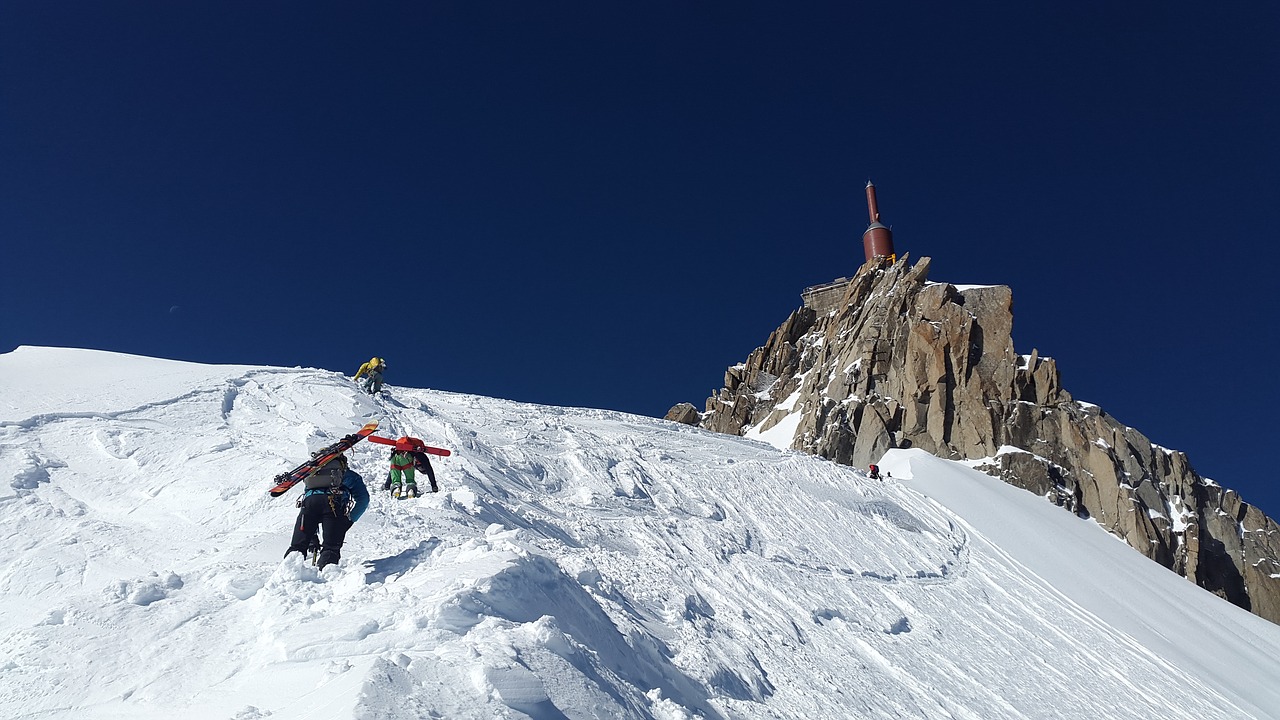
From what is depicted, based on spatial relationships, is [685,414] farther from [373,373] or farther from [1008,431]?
[373,373]

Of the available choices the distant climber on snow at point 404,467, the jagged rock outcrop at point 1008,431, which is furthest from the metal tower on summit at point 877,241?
the distant climber on snow at point 404,467

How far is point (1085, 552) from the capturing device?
23.0 meters

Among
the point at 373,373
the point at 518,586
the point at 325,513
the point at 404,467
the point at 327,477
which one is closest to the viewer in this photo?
the point at 518,586

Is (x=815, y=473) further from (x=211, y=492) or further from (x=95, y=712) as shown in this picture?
(x=95, y=712)

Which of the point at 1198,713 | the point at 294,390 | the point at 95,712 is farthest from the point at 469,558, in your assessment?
the point at 1198,713

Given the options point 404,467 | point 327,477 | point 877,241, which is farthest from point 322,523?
point 877,241

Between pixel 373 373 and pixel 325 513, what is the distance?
44.0 feet

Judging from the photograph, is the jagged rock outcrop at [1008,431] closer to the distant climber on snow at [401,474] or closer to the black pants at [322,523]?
the distant climber on snow at [401,474]

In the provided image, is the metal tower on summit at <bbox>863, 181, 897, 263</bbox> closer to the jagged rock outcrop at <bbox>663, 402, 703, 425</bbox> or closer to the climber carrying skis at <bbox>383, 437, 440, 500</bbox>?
the jagged rock outcrop at <bbox>663, 402, 703, 425</bbox>

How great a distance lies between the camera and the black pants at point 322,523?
23.4 feet

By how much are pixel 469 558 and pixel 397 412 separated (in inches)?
474

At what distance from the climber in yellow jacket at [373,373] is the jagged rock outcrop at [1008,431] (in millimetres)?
23456

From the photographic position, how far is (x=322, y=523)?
7.35 meters

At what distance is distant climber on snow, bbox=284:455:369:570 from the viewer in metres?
7.15
